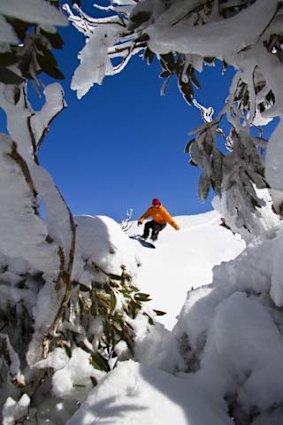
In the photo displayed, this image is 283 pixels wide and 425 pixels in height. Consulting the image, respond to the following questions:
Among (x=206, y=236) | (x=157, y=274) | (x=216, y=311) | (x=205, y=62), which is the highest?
(x=205, y=62)

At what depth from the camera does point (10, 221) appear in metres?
1.24

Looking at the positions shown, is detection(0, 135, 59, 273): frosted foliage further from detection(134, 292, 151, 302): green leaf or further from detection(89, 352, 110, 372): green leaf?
detection(134, 292, 151, 302): green leaf

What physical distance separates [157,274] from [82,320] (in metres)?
4.75

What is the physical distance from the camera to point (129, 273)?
2.45 meters

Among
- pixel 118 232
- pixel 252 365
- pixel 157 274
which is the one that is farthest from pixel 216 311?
pixel 157 274

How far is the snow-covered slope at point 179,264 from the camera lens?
17.8 ft

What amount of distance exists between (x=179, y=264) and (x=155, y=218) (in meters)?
5.09

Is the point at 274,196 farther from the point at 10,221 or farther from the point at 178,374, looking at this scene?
the point at 10,221

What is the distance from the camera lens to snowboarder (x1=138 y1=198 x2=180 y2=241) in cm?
1261

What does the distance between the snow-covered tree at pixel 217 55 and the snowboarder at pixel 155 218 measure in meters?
10.4

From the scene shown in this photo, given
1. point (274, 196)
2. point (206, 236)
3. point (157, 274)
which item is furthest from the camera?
point (206, 236)

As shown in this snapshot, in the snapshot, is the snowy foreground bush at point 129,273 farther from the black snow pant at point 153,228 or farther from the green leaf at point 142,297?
the black snow pant at point 153,228

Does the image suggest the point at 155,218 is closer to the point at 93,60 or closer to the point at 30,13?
the point at 93,60

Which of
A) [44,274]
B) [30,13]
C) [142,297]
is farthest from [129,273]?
[30,13]
